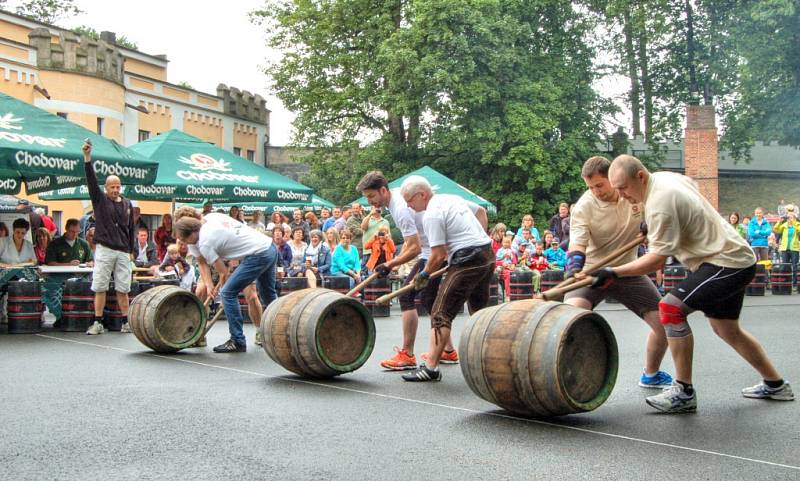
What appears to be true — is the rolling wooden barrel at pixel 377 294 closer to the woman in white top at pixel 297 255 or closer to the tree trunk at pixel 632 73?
the woman in white top at pixel 297 255

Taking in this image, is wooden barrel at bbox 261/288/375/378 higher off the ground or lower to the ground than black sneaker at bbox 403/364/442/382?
higher

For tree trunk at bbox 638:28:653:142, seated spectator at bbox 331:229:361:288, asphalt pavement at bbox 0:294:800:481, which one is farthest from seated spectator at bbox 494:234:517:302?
tree trunk at bbox 638:28:653:142

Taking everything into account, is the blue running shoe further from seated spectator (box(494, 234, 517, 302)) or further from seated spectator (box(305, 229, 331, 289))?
seated spectator (box(494, 234, 517, 302))

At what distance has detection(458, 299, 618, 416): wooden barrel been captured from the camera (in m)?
6.18

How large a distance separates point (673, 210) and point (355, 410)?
8.45 feet

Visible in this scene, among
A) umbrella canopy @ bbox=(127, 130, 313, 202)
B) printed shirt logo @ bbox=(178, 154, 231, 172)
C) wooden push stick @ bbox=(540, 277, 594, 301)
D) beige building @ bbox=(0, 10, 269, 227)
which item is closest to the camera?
wooden push stick @ bbox=(540, 277, 594, 301)

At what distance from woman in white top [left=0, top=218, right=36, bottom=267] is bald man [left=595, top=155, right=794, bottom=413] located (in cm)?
971

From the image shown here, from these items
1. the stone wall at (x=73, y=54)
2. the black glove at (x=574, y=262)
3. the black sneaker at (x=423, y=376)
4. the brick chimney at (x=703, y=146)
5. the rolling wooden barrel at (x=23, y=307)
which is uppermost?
the stone wall at (x=73, y=54)

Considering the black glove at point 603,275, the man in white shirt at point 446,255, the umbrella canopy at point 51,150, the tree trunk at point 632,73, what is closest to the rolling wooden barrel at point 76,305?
the umbrella canopy at point 51,150

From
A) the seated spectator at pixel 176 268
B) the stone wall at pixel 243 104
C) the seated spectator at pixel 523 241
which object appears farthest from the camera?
the stone wall at pixel 243 104

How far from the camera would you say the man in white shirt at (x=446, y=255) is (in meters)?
8.24

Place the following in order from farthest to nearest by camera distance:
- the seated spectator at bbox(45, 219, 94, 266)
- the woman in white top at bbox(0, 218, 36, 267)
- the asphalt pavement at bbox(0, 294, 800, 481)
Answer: the seated spectator at bbox(45, 219, 94, 266) → the woman in white top at bbox(0, 218, 36, 267) → the asphalt pavement at bbox(0, 294, 800, 481)

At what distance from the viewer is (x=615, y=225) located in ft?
25.3

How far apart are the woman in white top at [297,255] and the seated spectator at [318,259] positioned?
15cm
